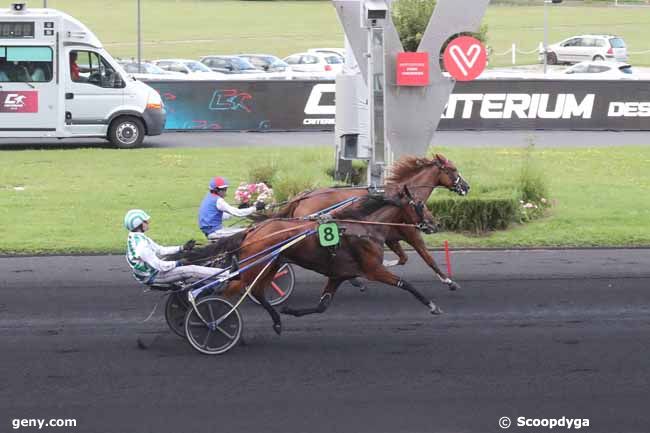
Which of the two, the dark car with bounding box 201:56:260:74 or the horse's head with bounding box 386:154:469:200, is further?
the dark car with bounding box 201:56:260:74

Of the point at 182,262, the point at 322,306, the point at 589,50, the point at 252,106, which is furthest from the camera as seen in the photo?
the point at 589,50

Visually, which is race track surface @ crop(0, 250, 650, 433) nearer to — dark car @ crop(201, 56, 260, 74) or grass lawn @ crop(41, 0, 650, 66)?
dark car @ crop(201, 56, 260, 74)

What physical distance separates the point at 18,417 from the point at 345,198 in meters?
4.73

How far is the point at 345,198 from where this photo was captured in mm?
11445

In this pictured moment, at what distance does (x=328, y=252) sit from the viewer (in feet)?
32.9

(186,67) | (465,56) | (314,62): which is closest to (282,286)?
(465,56)

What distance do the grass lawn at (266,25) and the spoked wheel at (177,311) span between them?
48363 mm

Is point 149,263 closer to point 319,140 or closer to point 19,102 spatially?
point 19,102

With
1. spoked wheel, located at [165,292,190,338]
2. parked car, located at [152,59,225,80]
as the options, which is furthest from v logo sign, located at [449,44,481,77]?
parked car, located at [152,59,225,80]

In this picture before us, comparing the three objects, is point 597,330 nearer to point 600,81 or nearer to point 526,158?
point 526,158

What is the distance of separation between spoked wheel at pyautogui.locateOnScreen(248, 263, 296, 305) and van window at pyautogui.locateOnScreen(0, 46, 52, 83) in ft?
50.5

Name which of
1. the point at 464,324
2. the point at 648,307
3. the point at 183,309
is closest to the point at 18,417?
the point at 183,309

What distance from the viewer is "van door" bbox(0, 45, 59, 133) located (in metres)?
24.9

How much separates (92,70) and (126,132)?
1698 mm
